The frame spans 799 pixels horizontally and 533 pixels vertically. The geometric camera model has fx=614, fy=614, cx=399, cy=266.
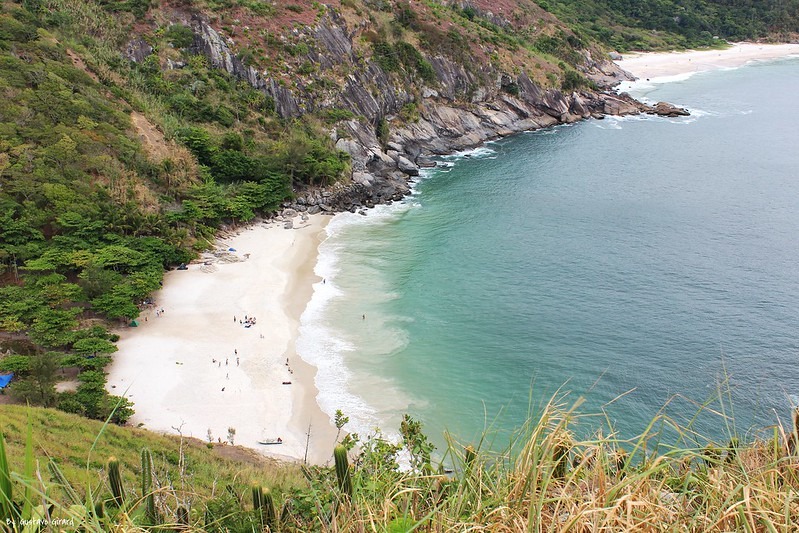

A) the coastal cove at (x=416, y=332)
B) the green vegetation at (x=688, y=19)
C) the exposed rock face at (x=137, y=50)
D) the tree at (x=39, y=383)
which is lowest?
the coastal cove at (x=416, y=332)

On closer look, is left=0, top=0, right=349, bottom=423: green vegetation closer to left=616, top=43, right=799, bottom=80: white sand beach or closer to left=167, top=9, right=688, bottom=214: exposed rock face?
left=167, top=9, right=688, bottom=214: exposed rock face

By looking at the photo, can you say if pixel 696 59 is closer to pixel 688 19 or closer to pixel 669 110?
pixel 688 19

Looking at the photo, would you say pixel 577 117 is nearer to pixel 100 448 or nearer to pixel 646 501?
pixel 100 448

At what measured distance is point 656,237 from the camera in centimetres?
5538

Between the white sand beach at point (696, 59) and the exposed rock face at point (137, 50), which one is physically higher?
the exposed rock face at point (137, 50)

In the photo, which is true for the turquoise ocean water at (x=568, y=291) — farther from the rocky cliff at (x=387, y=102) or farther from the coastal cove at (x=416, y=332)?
the rocky cliff at (x=387, y=102)

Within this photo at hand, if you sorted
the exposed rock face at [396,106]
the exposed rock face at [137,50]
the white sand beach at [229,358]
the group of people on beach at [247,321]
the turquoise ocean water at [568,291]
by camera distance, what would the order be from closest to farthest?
the white sand beach at [229,358], the turquoise ocean water at [568,291], the group of people on beach at [247,321], the exposed rock face at [137,50], the exposed rock face at [396,106]

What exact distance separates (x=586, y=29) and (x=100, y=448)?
13869 centimetres

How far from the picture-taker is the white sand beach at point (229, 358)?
3195cm

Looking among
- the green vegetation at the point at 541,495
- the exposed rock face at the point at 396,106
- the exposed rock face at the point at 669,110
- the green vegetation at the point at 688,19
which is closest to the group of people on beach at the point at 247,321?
the exposed rock face at the point at 396,106

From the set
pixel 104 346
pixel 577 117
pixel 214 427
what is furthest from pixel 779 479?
pixel 577 117

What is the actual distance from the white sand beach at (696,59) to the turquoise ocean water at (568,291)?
5492 cm

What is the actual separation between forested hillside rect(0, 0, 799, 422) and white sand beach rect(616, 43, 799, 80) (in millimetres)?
26120

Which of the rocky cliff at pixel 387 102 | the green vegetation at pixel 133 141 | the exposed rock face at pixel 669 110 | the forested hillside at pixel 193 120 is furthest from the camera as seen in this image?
the exposed rock face at pixel 669 110
